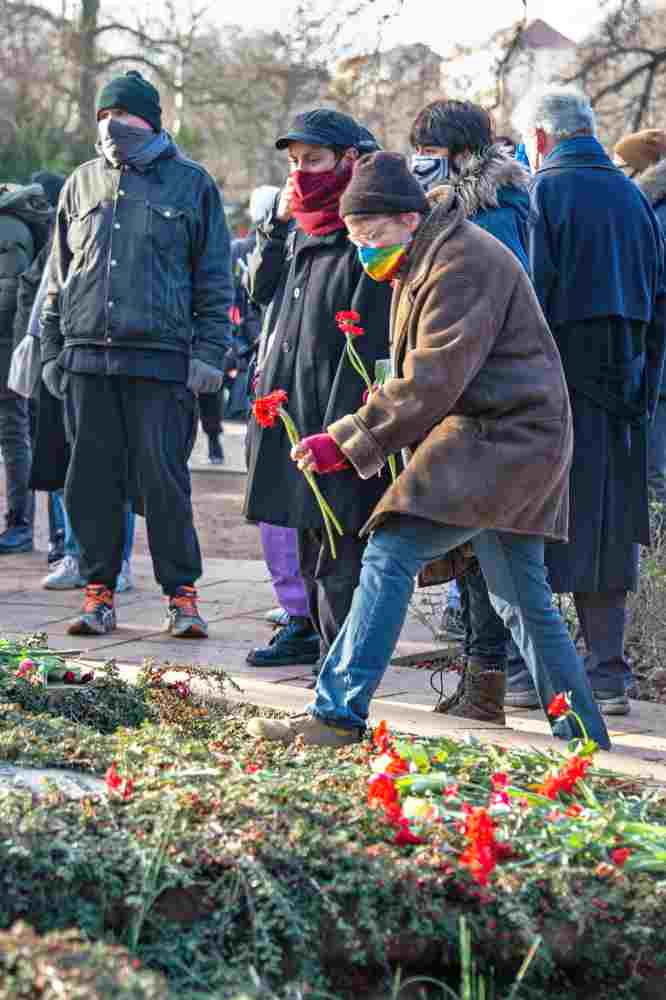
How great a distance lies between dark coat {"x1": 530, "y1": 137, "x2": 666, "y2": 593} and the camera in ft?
20.3

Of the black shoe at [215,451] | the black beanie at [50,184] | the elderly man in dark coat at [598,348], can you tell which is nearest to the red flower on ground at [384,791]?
the elderly man in dark coat at [598,348]

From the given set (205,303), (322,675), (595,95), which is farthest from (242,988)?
(595,95)

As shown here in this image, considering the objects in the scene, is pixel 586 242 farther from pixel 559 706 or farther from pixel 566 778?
pixel 566 778

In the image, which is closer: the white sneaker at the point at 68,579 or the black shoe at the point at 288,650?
the black shoe at the point at 288,650

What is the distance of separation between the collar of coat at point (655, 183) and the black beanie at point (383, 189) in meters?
3.67

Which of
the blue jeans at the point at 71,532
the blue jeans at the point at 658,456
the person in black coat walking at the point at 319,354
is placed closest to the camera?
the person in black coat walking at the point at 319,354

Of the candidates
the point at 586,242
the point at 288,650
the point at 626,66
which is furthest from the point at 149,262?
the point at 626,66

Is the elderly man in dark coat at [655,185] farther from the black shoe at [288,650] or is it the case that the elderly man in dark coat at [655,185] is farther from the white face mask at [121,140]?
the white face mask at [121,140]

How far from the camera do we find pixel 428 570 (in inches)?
214

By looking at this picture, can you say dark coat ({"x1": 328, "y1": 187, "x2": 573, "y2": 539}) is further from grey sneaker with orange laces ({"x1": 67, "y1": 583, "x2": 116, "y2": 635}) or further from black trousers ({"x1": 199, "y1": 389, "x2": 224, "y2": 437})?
black trousers ({"x1": 199, "y1": 389, "x2": 224, "y2": 437})

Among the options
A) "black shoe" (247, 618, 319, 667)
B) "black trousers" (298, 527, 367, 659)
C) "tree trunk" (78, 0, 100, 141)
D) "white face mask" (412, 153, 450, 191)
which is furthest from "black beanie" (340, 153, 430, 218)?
"tree trunk" (78, 0, 100, 141)

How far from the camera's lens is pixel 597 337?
244 inches

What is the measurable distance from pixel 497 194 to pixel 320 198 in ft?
2.01

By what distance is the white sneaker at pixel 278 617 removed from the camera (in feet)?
24.5
